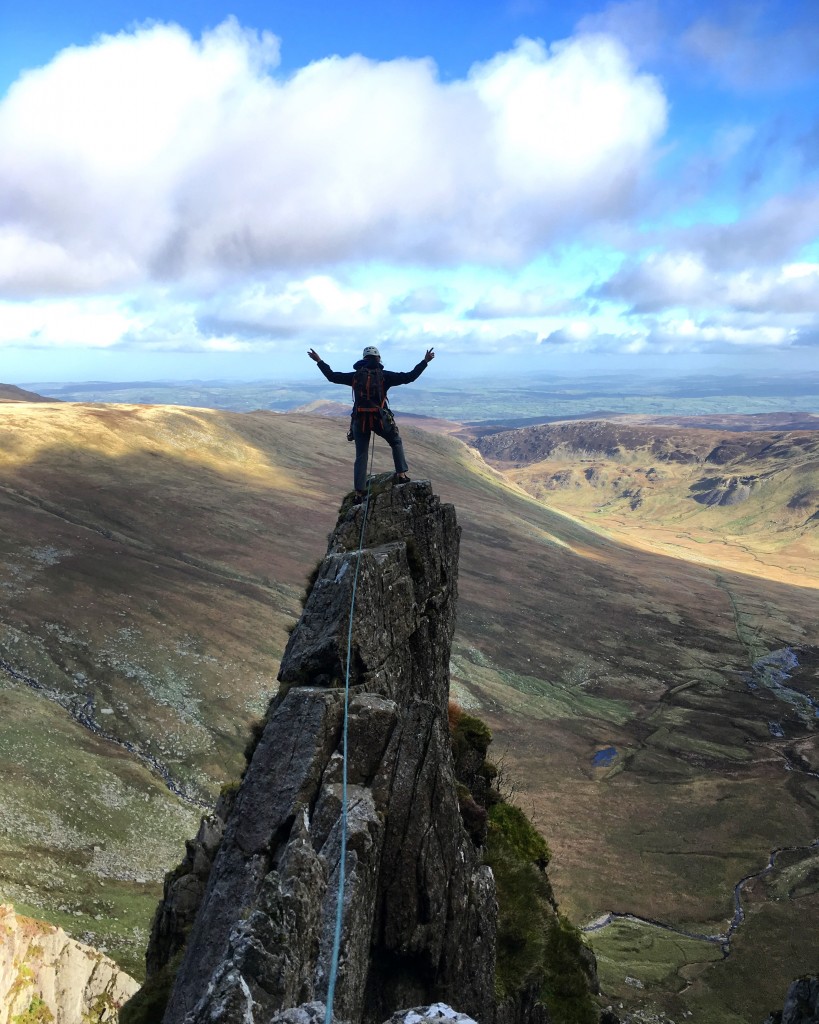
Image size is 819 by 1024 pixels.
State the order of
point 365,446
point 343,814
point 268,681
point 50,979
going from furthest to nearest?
point 268,681 < point 50,979 < point 365,446 < point 343,814

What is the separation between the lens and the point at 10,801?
154ft

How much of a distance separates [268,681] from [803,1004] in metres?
68.0

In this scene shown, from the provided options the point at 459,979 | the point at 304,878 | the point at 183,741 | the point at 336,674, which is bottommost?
the point at 183,741

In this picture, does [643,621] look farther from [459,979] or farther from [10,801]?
[459,979]

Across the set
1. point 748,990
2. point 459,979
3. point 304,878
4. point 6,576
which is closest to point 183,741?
point 6,576

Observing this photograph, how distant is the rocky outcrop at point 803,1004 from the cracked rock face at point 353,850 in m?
11.4

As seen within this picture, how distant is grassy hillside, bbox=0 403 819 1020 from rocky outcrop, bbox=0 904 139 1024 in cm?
834

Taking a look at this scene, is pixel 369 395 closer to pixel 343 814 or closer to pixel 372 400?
pixel 372 400

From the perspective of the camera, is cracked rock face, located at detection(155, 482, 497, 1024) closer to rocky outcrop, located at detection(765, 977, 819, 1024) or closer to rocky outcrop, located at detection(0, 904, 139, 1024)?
rocky outcrop, located at detection(0, 904, 139, 1024)

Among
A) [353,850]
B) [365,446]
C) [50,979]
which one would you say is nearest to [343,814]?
[353,850]

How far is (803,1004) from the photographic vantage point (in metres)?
23.2

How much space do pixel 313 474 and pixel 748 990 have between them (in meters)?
159

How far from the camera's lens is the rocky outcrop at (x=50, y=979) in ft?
78.6

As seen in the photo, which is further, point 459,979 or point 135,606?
point 135,606
